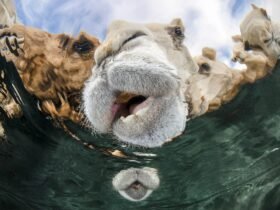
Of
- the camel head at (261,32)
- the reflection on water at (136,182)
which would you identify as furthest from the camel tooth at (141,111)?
the reflection on water at (136,182)

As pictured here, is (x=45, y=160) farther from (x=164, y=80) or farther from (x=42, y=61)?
(x=164, y=80)

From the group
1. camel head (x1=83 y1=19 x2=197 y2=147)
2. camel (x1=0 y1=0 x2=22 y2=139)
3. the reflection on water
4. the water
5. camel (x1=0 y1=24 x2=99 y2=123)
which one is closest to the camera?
camel head (x1=83 y1=19 x2=197 y2=147)

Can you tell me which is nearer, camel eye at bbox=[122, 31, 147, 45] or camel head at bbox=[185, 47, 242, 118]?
camel eye at bbox=[122, 31, 147, 45]

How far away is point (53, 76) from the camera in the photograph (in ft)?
11.4

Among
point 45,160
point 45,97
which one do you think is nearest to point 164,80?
point 45,97

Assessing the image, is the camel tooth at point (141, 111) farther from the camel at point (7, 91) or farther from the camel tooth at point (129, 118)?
the camel at point (7, 91)

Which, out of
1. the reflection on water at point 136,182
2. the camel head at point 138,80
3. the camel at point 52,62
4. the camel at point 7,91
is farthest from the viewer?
the reflection on water at point 136,182

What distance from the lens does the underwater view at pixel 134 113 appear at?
318 centimetres

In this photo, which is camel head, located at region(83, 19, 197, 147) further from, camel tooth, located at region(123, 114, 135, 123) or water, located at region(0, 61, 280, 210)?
water, located at region(0, 61, 280, 210)

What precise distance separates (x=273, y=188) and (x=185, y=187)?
103 cm

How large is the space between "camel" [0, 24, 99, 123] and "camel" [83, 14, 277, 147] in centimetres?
9

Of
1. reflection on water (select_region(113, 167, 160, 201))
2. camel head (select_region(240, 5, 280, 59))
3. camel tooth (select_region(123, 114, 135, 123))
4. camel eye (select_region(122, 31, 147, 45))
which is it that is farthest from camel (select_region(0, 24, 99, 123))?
reflection on water (select_region(113, 167, 160, 201))

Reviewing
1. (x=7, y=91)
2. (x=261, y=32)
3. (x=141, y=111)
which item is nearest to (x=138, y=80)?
(x=141, y=111)

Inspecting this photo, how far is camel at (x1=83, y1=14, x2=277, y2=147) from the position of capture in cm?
311
